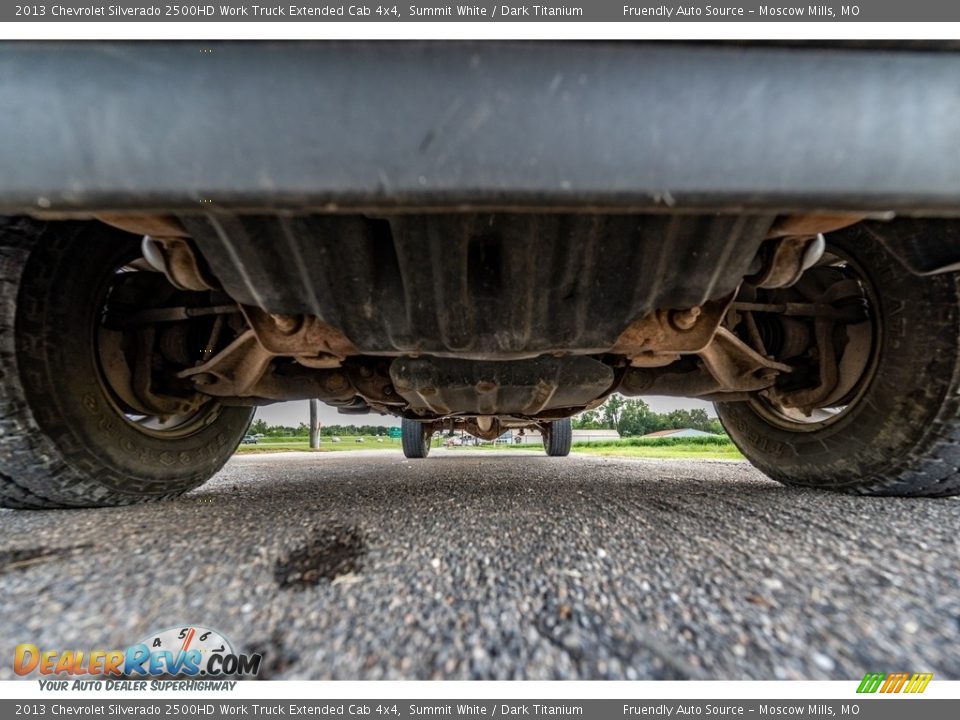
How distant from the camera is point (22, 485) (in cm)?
88

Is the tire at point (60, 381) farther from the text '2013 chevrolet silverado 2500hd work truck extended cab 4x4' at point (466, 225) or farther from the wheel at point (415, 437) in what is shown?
the wheel at point (415, 437)

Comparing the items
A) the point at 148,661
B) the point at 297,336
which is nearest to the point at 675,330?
the point at 297,336

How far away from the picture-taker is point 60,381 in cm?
84

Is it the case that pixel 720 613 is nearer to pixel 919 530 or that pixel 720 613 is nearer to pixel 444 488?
pixel 919 530

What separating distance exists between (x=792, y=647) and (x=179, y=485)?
140 centimetres

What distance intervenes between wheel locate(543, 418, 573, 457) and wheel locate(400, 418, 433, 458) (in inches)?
46.8

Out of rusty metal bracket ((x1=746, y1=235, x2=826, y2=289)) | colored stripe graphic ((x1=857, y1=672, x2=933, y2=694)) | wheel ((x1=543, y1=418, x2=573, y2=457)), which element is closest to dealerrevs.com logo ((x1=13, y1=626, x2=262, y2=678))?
colored stripe graphic ((x1=857, y1=672, x2=933, y2=694))

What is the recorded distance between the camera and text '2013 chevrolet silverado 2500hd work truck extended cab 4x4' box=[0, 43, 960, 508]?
37cm

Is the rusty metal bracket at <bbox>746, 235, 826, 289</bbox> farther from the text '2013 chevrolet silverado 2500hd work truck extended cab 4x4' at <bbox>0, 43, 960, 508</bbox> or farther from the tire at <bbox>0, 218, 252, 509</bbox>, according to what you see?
the tire at <bbox>0, 218, 252, 509</bbox>

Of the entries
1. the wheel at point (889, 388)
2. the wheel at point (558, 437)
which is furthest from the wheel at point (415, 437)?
the wheel at point (889, 388)

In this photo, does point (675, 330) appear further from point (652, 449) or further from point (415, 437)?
point (652, 449)

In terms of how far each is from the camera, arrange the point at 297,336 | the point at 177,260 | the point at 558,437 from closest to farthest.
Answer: the point at 177,260, the point at 297,336, the point at 558,437

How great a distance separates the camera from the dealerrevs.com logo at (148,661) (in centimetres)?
40

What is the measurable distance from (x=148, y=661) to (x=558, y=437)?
150 inches
